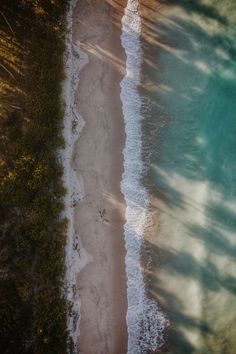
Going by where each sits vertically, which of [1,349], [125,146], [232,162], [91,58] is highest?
[91,58]

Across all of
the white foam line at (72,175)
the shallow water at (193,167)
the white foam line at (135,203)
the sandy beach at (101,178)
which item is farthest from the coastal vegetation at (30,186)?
the shallow water at (193,167)

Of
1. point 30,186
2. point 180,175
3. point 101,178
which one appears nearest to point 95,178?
point 101,178

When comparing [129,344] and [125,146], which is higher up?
[125,146]

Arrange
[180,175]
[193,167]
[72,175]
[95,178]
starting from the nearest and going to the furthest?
[72,175] → [95,178] → [180,175] → [193,167]

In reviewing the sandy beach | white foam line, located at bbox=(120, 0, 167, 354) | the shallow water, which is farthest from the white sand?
the shallow water

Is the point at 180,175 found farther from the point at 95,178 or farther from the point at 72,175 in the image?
the point at 72,175

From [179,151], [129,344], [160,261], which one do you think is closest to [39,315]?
[129,344]

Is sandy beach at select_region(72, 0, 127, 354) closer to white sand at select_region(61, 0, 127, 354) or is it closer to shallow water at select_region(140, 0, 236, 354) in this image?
white sand at select_region(61, 0, 127, 354)

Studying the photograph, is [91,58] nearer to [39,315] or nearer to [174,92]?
[174,92]
